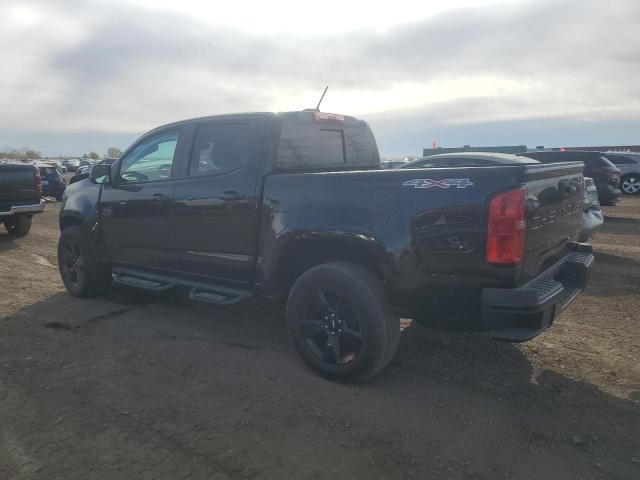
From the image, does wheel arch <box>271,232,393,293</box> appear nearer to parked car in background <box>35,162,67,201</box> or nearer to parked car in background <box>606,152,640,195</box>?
parked car in background <box>606,152,640,195</box>

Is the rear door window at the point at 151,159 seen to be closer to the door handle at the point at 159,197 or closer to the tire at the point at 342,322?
the door handle at the point at 159,197

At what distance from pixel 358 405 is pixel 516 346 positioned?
5.54 feet

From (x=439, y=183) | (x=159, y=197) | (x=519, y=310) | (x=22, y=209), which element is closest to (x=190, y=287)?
(x=159, y=197)

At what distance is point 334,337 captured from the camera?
3.70 meters

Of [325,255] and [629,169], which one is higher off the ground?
[325,255]

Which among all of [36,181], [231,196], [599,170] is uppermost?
[231,196]

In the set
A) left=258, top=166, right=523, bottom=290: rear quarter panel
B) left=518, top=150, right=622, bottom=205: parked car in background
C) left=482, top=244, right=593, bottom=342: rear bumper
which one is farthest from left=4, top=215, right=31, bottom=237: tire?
left=518, top=150, right=622, bottom=205: parked car in background

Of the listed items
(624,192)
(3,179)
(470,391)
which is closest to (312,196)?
(470,391)

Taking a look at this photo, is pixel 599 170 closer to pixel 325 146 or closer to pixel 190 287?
pixel 325 146

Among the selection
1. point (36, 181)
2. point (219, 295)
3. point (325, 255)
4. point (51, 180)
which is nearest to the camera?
point (325, 255)

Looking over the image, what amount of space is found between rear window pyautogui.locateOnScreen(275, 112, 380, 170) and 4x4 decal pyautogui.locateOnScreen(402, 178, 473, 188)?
1.37m

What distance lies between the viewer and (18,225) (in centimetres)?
1099

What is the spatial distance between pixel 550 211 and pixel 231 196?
2412 mm

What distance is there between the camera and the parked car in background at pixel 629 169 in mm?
18375
